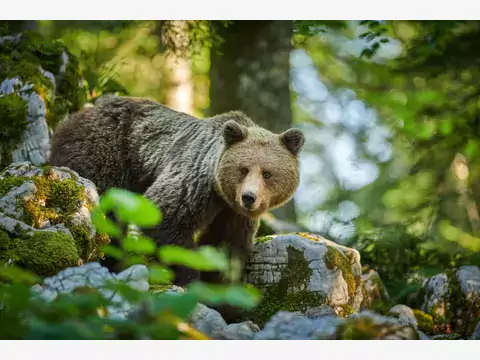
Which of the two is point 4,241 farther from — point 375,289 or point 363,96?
point 363,96

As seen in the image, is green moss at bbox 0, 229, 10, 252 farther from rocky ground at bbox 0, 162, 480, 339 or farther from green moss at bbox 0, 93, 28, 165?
Result: green moss at bbox 0, 93, 28, 165

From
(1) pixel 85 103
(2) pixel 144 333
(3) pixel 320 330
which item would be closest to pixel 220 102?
(1) pixel 85 103

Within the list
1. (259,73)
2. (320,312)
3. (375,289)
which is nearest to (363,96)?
(259,73)

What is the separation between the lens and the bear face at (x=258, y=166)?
5.39 meters

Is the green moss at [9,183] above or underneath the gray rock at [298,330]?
above

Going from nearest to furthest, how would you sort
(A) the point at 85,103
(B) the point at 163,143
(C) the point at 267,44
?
(B) the point at 163,143 < (A) the point at 85,103 < (C) the point at 267,44

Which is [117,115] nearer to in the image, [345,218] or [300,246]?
[300,246]

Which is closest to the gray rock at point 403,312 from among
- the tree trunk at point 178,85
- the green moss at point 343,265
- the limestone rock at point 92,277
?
the green moss at point 343,265

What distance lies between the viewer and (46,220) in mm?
4629

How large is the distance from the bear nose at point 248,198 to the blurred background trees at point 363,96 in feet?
4.82

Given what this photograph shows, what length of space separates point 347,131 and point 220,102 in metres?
4.03

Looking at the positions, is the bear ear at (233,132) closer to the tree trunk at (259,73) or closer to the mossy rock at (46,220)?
the mossy rock at (46,220)

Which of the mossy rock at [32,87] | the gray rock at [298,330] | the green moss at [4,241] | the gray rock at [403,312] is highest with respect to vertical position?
the mossy rock at [32,87]
